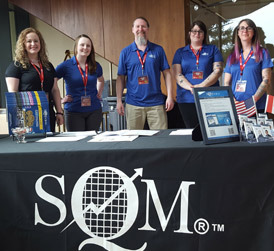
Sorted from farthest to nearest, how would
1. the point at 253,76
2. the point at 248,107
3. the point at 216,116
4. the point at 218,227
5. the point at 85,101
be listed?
the point at 85,101, the point at 253,76, the point at 248,107, the point at 216,116, the point at 218,227

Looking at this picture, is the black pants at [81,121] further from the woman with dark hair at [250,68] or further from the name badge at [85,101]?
the woman with dark hair at [250,68]

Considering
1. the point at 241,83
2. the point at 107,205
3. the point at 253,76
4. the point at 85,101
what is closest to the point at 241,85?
the point at 241,83

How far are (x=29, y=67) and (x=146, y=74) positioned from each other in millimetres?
994

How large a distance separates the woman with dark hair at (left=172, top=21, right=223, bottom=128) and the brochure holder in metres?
1.12

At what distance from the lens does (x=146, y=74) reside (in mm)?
3055

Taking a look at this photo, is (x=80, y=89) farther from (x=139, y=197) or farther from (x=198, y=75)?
(x=139, y=197)

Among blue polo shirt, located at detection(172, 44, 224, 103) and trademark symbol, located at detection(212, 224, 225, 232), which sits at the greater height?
blue polo shirt, located at detection(172, 44, 224, 103)

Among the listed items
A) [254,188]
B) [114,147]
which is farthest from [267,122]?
[114,147]

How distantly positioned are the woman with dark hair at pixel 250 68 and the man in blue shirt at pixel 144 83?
59cm

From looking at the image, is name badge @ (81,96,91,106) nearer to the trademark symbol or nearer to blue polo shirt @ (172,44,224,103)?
blue polo shirt @ (172,44,224,103)

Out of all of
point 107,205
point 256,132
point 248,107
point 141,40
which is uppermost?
point 141,40

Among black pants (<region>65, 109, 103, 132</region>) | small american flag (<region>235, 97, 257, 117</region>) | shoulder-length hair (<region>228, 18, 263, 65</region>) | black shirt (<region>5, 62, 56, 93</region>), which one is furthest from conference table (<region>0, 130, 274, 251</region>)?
shoulder-length hair (<region>228, 18, 263, 65</region>)

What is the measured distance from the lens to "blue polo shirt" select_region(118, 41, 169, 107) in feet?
10.0

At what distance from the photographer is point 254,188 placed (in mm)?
1622
